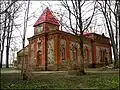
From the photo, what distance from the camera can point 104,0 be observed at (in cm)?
2372

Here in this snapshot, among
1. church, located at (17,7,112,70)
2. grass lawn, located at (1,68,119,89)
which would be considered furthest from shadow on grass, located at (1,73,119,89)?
church, located at (17,7,112,70)

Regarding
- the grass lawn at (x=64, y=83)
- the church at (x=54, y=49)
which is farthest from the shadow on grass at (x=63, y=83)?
the church at (x=54, y=49)

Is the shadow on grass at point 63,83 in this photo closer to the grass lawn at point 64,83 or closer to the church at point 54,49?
the grass lawn at point 64,83

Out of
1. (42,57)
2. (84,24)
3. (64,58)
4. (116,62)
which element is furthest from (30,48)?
(84,24)

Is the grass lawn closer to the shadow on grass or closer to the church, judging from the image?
the shadow on grass

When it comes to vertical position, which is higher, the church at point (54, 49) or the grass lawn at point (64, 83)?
the church at point (54, 49)

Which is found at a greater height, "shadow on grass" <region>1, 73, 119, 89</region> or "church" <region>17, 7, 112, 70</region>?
"church" <region>17, 7, 112, 70</region>

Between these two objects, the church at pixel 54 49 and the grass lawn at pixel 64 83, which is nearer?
the grass lawn at pixel 64 83

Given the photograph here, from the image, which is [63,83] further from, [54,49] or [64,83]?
[54,49]

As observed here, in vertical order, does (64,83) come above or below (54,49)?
below

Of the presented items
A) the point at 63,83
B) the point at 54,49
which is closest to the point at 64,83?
the point at 63,83

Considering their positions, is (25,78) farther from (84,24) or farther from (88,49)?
(88,49)

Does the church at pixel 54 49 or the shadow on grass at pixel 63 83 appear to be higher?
the church at pixel 54 49

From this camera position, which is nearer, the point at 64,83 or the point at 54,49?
the point at 64,83
